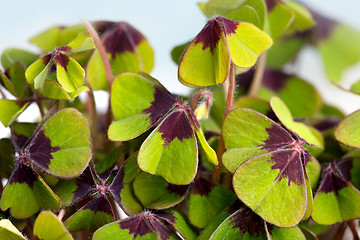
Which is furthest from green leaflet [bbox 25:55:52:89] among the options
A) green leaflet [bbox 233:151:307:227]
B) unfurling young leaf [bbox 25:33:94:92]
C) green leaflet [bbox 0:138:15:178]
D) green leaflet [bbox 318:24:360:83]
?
green leaflet [bbox 318:24:360:83]

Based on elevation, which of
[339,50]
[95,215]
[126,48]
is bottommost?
[339,50]

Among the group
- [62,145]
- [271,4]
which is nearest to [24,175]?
[62,145]

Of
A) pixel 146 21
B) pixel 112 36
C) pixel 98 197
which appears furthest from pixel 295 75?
pixel 146 21

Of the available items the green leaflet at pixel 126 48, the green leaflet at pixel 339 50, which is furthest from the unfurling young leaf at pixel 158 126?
the green leaflet at pixel 339 50

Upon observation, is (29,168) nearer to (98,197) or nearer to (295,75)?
(98,197)

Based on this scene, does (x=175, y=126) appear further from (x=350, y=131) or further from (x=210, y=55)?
(x=350, y=131)

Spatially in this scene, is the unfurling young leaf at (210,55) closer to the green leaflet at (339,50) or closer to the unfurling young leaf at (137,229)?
the unfurling young leaf at (137,229)
